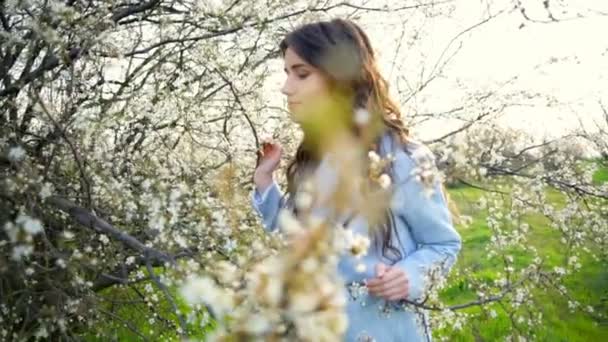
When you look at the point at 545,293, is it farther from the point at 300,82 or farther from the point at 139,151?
the point at 300,82

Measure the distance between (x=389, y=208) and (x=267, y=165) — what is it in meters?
0.56

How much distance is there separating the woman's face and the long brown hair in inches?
0.7

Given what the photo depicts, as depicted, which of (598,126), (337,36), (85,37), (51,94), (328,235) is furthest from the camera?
(598,126)

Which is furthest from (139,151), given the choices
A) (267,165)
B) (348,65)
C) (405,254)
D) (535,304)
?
(535,304)

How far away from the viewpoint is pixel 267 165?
2318mm

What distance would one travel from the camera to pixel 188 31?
3.70m

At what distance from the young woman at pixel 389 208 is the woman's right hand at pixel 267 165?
0.12 metres

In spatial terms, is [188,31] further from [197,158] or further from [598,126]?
[598,126]

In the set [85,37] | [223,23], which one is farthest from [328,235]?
[223,23]

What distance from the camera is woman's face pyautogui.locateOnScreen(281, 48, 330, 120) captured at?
1950mm

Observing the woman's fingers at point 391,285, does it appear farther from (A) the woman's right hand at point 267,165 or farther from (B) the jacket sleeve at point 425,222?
(A) the woman's right hand at point 267,165

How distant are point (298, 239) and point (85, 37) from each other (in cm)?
196

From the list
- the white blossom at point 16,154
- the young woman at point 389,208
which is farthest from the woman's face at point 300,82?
the white blossom at point 16,154

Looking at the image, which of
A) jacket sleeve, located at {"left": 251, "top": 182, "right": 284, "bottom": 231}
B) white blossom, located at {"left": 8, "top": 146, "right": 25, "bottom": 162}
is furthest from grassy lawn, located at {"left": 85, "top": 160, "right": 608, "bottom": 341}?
white blossom, located at {"left": 8, "top": 146, "right": 25, "bottom": 162}
